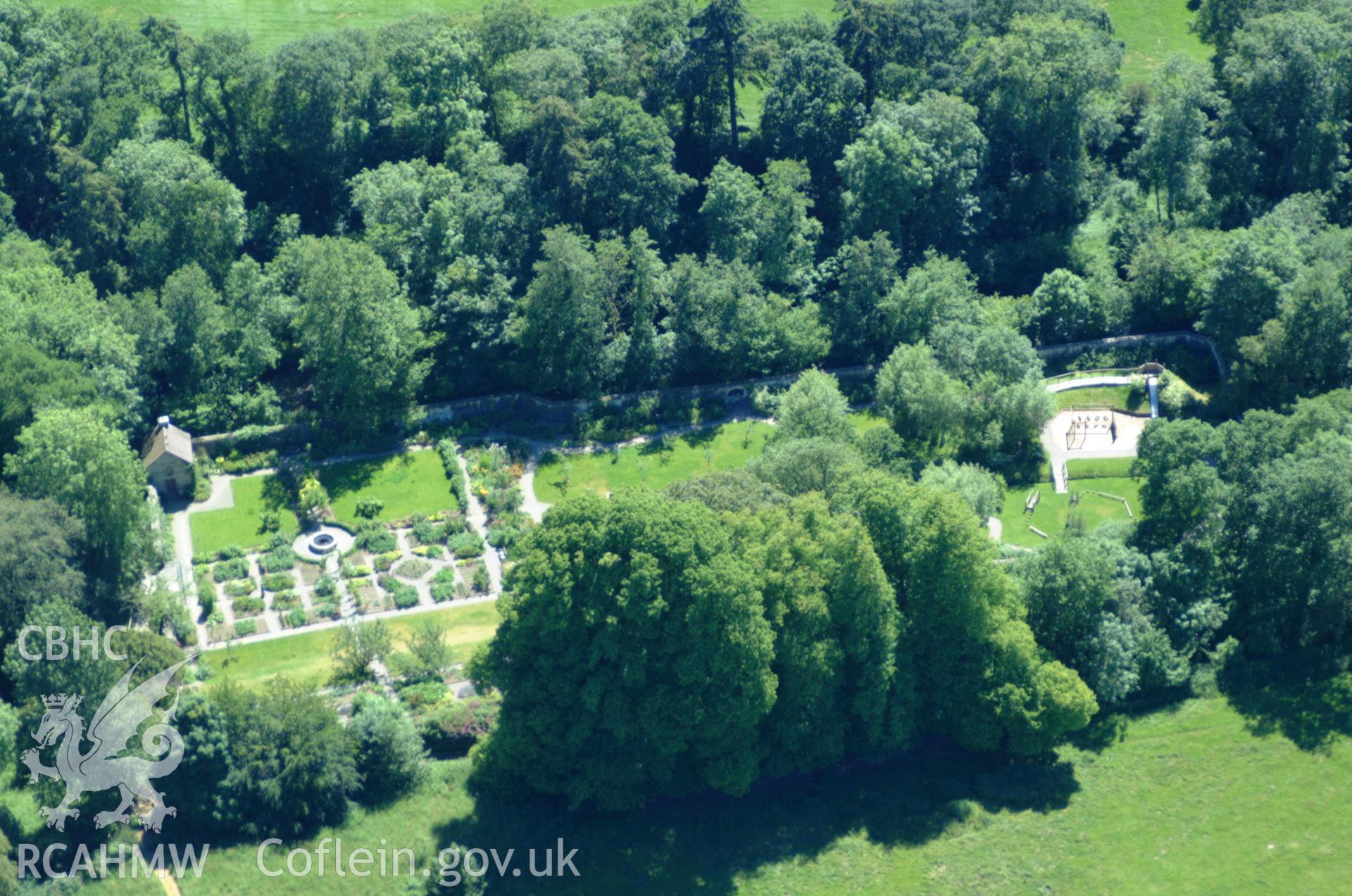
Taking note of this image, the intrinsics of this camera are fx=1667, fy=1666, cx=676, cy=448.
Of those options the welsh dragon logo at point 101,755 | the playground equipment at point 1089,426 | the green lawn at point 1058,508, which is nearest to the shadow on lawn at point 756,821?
the welsh dragon logo at point 101,755

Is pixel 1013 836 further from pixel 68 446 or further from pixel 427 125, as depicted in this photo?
pixel 427 125

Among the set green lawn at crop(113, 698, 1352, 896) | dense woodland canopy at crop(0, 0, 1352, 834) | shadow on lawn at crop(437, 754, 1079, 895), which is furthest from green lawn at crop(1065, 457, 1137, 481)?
shadow on lawn at crop(437, 754, 1079, 895)

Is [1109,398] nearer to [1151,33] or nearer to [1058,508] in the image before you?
[1058,508]

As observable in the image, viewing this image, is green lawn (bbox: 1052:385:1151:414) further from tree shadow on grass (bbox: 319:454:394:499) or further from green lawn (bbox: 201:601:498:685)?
tree shadow on grass (bbox: 319:454:394:499)

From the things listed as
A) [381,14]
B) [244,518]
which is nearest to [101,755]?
[244,518]

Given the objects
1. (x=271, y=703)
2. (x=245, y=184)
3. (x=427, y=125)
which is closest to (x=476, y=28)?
(x=427, y=125)
